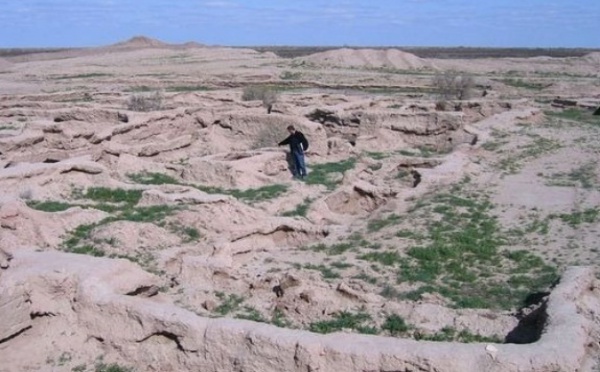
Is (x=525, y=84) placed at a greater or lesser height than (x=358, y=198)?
lesser

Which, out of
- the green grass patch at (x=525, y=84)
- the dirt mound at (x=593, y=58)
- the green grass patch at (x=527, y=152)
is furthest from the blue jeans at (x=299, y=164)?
the dirt mound at (x=593, y=58)

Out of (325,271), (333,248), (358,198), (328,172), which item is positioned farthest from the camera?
(328,172)

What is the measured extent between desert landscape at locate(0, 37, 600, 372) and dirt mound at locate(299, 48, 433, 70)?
101 feet

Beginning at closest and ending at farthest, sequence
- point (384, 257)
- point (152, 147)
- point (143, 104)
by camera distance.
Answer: point (384, 257) < point (152, 147) < point (143, 104)

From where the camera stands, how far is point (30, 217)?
8.85 metres

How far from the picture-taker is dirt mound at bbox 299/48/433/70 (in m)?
49.4

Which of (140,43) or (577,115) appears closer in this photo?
(577,115)

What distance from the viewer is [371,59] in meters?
51.8

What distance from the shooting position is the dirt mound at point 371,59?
49.4 m

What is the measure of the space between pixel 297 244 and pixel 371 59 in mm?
43543

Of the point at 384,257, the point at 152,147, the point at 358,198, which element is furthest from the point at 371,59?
the point at 384,257

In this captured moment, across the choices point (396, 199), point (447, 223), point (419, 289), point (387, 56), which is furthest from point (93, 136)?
point (387, 56)

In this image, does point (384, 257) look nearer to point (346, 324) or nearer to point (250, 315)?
point (346, 324)

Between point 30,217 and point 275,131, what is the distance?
27.3 ft
